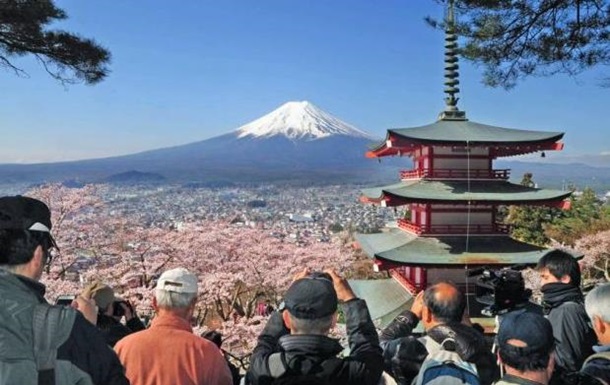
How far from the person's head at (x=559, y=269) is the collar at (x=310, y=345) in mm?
1720

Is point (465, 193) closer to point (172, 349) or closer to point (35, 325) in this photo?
point (172, 349)

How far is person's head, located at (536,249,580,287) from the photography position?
128 inches

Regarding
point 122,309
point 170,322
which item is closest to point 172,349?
point 170,322

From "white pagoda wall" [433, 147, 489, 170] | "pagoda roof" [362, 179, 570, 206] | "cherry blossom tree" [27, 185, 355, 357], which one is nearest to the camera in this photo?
"pagoda roof" [362, 179, 570, 206]

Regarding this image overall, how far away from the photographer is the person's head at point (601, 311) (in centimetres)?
246

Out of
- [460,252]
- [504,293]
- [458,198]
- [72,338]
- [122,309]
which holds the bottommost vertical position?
[460,252]

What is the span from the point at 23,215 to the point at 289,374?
1.15m

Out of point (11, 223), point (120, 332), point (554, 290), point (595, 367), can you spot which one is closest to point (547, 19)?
point (554, 290)

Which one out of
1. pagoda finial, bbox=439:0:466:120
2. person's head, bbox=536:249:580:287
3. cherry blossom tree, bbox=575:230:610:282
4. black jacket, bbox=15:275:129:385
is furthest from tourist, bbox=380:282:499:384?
cherry blossom tree, bbox=575:230:610:282

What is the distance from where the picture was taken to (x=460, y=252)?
32.4 ft

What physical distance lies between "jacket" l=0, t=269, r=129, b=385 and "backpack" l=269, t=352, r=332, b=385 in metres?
0.61

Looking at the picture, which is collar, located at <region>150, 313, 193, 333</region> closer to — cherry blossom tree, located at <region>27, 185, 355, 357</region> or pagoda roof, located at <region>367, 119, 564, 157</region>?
pagoda roof, located at <region>367, 119, 564, 157</region>

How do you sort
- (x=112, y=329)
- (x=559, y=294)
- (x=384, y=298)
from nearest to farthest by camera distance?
(x=112, y=329) → (x=559, y=294) → (x=384, y=298)

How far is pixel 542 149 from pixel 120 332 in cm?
945
